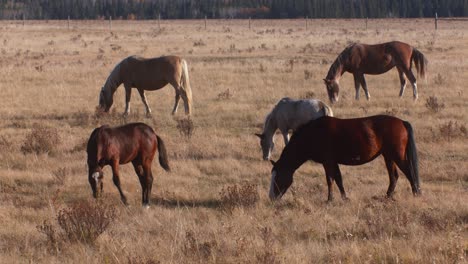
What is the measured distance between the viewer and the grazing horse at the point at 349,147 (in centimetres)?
927

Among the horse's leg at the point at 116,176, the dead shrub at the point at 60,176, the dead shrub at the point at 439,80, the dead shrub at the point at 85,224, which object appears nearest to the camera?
the dead shrub at the point at 85,224

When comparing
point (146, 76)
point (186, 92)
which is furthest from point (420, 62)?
point (146, 76)

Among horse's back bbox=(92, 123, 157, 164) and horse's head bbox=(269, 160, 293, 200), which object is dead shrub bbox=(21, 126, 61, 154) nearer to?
horse's back bbox=(92, 123, 157, 164)

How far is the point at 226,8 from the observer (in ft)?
315

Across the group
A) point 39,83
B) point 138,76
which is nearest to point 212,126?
point 138,76

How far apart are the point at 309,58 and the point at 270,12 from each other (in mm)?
64565

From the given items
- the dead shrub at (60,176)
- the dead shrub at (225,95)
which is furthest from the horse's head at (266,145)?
the dead shrub at (225,95)

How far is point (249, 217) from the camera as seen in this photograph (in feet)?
28.1

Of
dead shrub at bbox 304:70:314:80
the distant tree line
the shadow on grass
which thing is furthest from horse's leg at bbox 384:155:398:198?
the distant tree line

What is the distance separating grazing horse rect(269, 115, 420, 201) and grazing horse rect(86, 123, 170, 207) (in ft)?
5.39

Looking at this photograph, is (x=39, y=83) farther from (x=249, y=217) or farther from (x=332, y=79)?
(x=249, y=217)

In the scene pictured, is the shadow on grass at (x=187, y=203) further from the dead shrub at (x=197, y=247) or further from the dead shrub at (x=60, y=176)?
the dead shrub at (x=197, y=247)

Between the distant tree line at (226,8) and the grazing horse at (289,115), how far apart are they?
76324 millimetres

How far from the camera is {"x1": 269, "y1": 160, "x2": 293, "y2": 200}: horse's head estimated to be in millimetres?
9531
